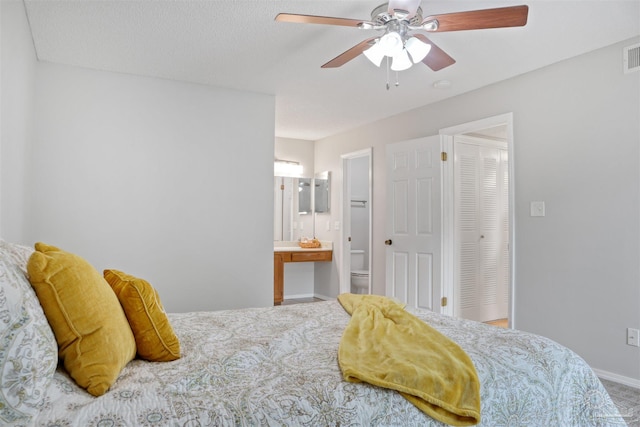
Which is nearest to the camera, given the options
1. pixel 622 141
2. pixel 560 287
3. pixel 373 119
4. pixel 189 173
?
pixel 622 141

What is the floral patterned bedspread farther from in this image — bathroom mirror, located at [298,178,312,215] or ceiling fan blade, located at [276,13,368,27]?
bathroom mirror, located at [298,178,312,215]

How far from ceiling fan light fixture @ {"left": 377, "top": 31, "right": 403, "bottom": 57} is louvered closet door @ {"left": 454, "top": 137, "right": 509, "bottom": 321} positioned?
230 cm

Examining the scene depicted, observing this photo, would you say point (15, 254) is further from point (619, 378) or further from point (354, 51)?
point (619, 378)

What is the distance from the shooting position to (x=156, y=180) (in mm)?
3980

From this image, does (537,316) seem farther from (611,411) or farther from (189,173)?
(189,173)

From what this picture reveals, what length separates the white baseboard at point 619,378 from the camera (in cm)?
296

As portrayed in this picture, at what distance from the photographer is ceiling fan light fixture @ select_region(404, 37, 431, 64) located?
2471 mm

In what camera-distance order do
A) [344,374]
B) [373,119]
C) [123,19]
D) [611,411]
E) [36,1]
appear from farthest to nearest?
[373,119], [123,19], [36,1], [611,411], [344,374]

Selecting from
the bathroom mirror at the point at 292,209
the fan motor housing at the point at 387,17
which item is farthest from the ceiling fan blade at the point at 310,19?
the bathroom mirror at the point at 292,209

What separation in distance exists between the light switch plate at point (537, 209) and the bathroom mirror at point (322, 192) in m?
3.22

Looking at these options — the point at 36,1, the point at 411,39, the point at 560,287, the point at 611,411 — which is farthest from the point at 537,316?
the point at 36,1

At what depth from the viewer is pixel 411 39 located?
2.46 meters

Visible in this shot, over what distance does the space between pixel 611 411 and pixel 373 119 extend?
4192 millimetres

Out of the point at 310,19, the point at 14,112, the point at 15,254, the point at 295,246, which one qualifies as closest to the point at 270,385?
the point at 15,254
